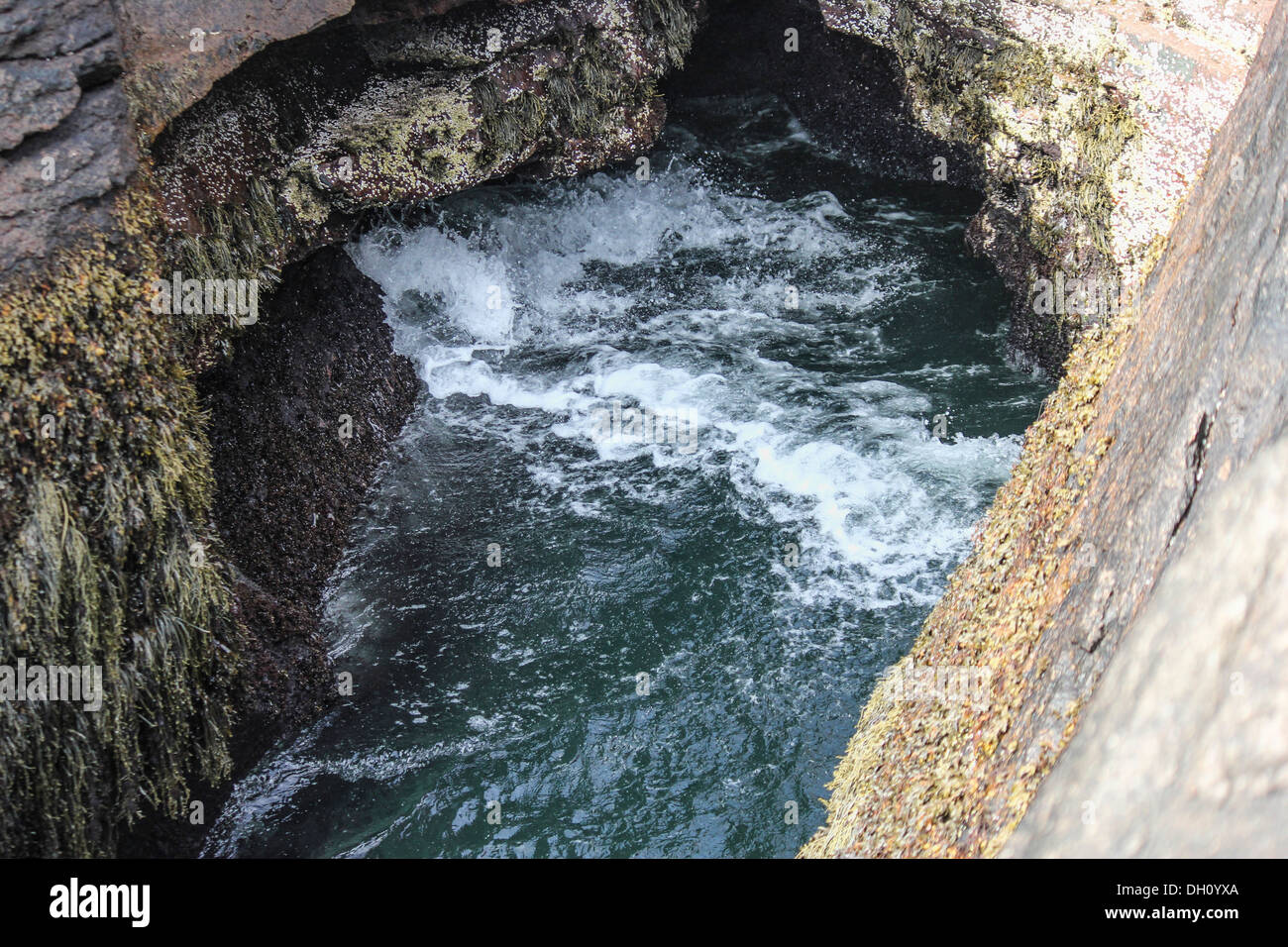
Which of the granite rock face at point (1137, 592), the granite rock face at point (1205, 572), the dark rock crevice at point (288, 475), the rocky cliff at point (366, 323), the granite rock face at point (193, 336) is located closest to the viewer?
the granite rock face at point (1205, 572)

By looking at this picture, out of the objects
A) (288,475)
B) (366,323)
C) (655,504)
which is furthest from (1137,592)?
(366,323)

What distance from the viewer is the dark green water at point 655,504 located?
232 inches

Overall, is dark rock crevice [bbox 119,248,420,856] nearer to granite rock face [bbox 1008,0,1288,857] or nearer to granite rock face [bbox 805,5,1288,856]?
granite rock face [bbox 805,5,1288,856]

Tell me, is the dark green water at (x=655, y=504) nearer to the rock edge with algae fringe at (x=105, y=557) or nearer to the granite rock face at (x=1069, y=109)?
the rock edge with algae fringe at (x=105, y=557)

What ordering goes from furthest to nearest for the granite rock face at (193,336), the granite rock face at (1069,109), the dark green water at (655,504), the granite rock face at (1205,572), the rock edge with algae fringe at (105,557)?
the granite rock face at (1069,109), the dark green water at (655,504), the granite rock face at (193,336), the rock edge with algae fringe at (105,557), the granite rock face at (1205,572)

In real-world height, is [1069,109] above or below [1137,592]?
above

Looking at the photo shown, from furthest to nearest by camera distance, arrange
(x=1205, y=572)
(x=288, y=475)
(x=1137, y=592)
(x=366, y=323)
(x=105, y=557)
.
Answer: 1. (x=366, y=323)
2. (x=288, y=475)
3. (x=105, y=557)
4. (x=1137, y=592)
5. (x=1205, y=572)

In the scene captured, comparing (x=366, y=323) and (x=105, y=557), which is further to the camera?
(x=366, y=323)

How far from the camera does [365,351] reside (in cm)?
848

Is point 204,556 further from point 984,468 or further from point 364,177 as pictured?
point 984,468

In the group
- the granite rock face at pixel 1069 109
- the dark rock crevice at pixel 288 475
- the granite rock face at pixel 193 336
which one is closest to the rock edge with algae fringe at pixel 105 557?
the granite rock face at pixel 193 336

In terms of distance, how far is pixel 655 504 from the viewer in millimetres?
7848

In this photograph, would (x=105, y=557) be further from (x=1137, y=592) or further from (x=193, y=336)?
(x=1137, y=592)

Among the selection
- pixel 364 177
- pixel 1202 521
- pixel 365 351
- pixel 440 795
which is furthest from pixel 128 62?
pixel 1202 521
